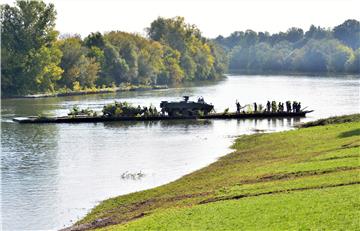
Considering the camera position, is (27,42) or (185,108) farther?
(27,42)

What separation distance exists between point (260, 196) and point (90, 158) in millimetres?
26084

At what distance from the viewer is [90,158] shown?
182ft

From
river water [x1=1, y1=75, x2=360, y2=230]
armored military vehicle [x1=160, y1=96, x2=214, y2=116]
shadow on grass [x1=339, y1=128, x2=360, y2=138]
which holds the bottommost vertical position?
river water [x1=1, y1=75, x2=360, y2=230]

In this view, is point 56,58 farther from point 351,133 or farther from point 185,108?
point 351,133

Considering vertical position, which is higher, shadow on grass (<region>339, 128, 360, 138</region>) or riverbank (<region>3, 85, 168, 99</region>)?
shadow on grass (<region>339, 128, 360, 138</region>)

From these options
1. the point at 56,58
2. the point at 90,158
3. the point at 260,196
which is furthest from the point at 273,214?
the point at 56,58

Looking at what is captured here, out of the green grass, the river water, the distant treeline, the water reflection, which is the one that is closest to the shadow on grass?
the river water

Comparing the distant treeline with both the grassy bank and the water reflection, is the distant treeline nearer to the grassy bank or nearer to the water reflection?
the water reflection

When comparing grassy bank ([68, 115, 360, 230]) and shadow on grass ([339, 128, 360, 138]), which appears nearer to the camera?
grassy bank ([68, 115, 360, 230])

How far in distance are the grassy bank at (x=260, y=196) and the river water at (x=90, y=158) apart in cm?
229

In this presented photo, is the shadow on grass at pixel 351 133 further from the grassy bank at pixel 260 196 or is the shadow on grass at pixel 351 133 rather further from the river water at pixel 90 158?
the river water at pixel 90 158

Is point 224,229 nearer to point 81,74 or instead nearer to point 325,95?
point 325,95

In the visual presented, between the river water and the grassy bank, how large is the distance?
229 cm

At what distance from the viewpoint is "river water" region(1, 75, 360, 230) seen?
3850 cm
